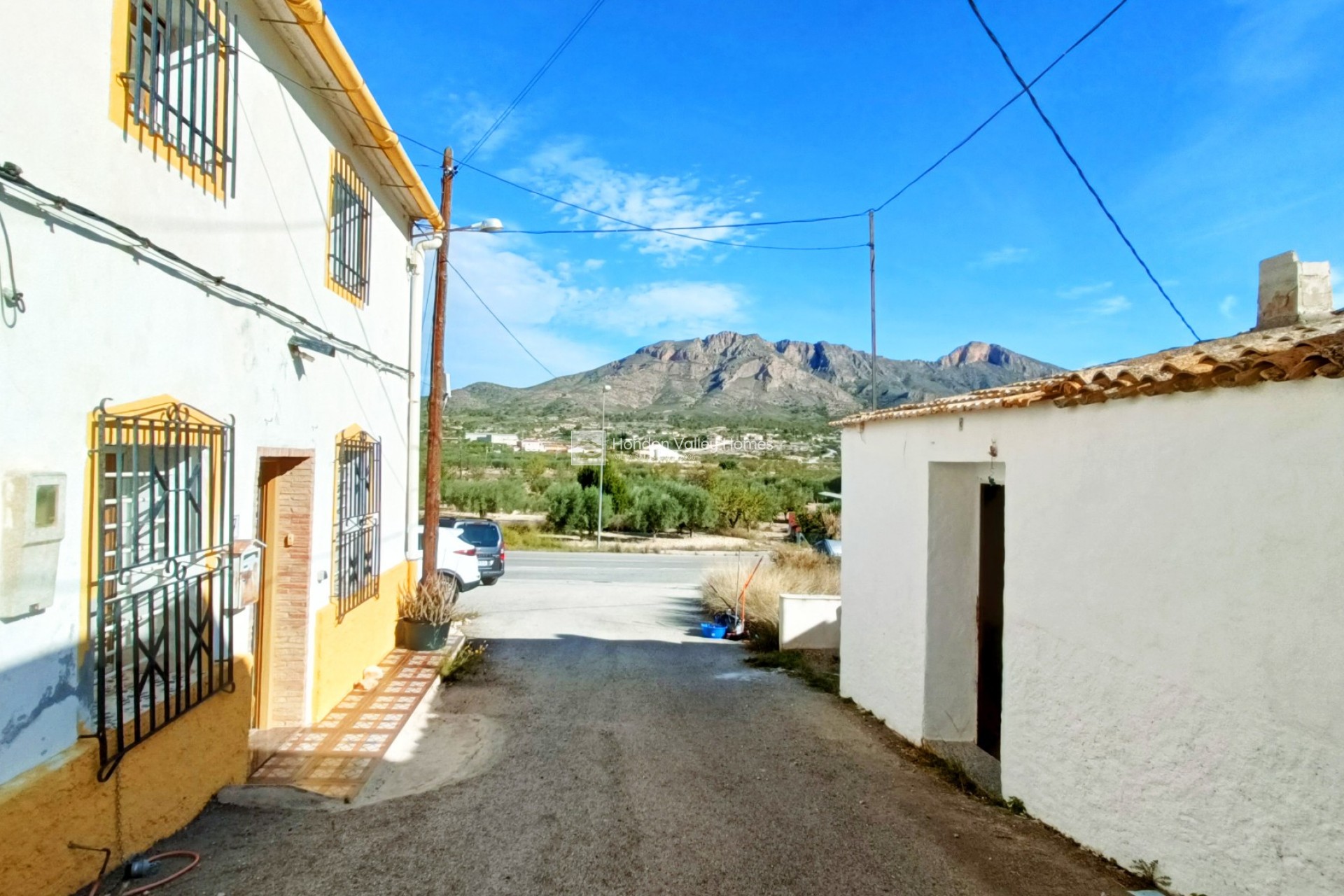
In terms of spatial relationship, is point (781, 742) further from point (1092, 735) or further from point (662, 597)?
point (662, 597)

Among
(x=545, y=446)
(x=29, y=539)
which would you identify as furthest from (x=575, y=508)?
(x=545, y=446)

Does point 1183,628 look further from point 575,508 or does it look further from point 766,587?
point 575,508

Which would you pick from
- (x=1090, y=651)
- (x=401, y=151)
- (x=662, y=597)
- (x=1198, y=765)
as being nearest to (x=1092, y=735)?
(x=1090, y=651)

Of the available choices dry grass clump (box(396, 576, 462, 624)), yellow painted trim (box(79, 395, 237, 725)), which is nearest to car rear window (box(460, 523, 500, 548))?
dry grass clump (box(396, 576, 462, 624))

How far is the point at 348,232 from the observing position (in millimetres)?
7973

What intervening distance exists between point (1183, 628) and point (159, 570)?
5318 millimetres

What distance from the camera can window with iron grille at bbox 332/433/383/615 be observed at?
7723 millimetres

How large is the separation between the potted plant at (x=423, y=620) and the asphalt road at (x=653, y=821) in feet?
3.78

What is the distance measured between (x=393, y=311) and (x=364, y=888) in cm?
704

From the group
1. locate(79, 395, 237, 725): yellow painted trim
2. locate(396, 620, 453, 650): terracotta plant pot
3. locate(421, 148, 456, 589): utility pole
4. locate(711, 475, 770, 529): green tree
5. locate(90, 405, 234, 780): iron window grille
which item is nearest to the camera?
locate(79, 395, 237, 725): yellow painted trim

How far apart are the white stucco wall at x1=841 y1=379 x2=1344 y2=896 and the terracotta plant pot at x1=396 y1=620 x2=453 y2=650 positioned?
674 cm

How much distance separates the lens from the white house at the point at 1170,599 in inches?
136

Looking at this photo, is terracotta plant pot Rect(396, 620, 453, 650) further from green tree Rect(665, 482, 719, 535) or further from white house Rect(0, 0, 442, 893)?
green tree Rect(665, 482, 719, 535)

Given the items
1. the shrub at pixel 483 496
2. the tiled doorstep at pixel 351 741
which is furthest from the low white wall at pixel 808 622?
the shrub at pixel 483 496
